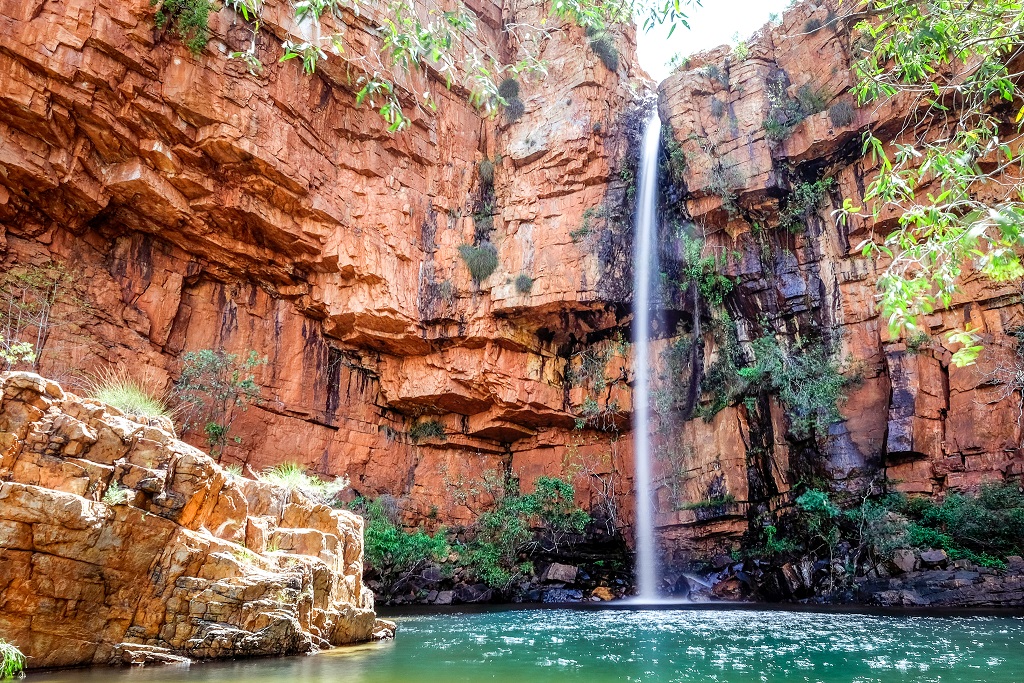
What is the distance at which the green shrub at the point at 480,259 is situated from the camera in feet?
67.6

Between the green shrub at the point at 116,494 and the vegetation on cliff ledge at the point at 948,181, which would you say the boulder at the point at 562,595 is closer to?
the green shrub at the point at 116,494

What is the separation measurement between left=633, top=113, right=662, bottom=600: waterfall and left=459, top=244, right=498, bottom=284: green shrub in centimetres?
469

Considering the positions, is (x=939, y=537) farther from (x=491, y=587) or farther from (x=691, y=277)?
(x=491, y=587)

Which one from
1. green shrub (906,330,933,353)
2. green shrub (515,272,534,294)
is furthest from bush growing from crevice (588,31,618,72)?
green shrub (906,330,933,353)

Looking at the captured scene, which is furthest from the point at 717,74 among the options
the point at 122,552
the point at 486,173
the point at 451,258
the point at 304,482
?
the point at 122,552

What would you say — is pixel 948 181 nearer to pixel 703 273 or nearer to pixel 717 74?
pixel 703 273

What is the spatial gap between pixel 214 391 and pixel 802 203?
18.5 meters

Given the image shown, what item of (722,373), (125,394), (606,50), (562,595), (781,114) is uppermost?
(606,50)

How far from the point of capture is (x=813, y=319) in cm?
1922

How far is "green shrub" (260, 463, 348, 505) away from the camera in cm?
1245

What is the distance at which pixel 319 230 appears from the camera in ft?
61.5

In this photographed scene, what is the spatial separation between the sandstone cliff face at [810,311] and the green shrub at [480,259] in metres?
6.36

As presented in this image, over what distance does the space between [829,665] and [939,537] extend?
10.2 m

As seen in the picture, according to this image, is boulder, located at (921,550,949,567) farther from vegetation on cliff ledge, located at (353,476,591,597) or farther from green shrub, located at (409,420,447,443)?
green shrub, located at (409,420,447,443)
